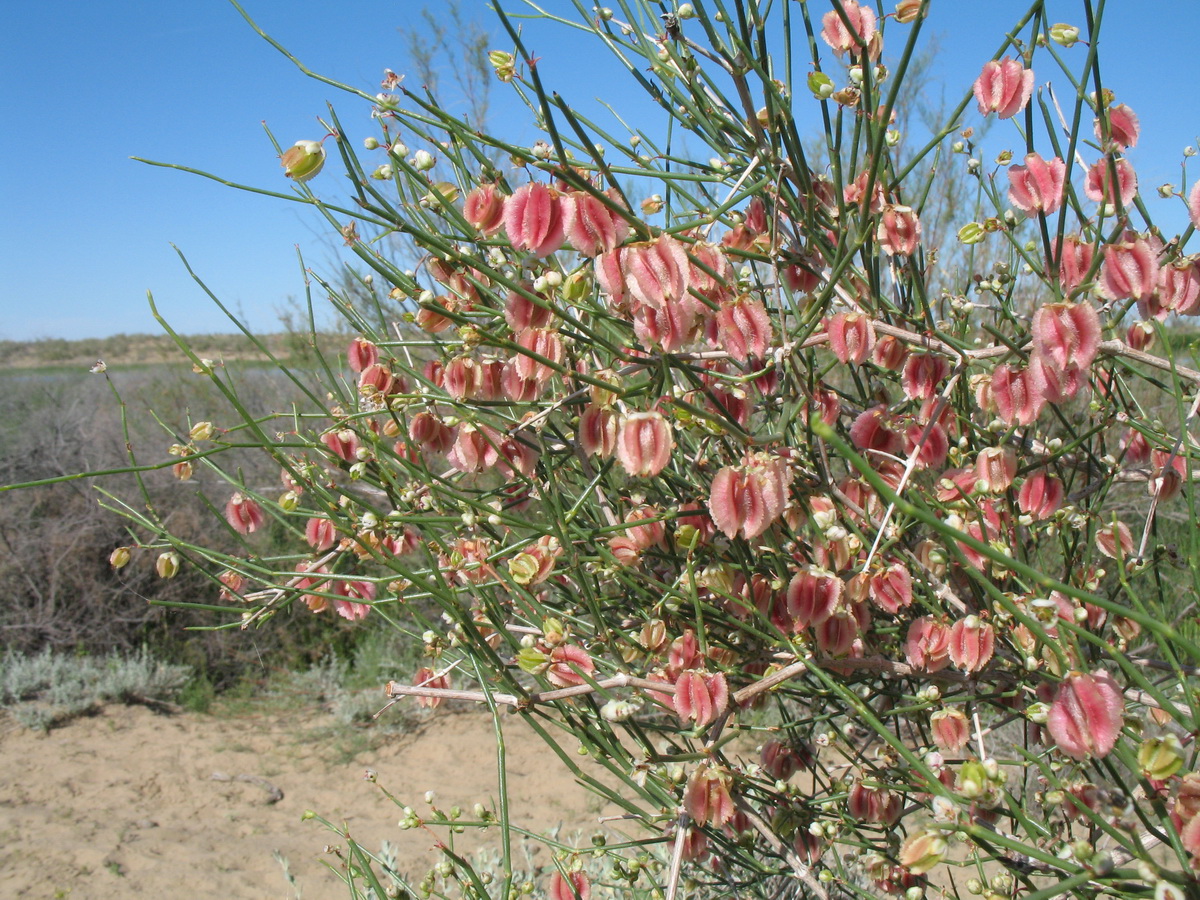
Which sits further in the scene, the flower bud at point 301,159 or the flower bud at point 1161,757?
the flower bud at point 301,159

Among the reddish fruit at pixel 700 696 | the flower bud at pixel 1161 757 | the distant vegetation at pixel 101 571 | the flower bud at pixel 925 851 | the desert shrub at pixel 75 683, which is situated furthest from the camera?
the distant vegetation at pixel 101 571

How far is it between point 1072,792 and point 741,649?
0.57 metres

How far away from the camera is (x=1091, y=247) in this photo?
→ 1184 millimetres

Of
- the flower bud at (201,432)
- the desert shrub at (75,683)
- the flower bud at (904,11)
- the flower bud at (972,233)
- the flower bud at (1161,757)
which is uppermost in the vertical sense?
the flower bud at (904,11)

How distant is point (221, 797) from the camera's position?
4.40m

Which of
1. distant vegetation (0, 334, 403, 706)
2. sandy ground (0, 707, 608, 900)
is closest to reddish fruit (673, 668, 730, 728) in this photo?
sandy ground (0, 707, 608, 900)

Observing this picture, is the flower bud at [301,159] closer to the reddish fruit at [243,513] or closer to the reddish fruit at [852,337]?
the reddish fruit at [852,337]

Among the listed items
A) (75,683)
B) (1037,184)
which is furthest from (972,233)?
(75,683)

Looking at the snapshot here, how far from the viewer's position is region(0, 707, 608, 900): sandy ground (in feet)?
11.5

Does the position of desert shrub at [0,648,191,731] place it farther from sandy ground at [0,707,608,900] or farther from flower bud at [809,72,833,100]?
flower bud at [809,72,833,100]

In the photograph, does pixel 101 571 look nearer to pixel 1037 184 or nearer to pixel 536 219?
pixel 536 219

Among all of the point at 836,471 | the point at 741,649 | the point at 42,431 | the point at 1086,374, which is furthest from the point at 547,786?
the point at 42,431

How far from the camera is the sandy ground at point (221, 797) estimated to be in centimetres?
349

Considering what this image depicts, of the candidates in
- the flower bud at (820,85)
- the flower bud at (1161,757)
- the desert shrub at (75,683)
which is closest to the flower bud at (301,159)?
the flower bud at (820,85)
